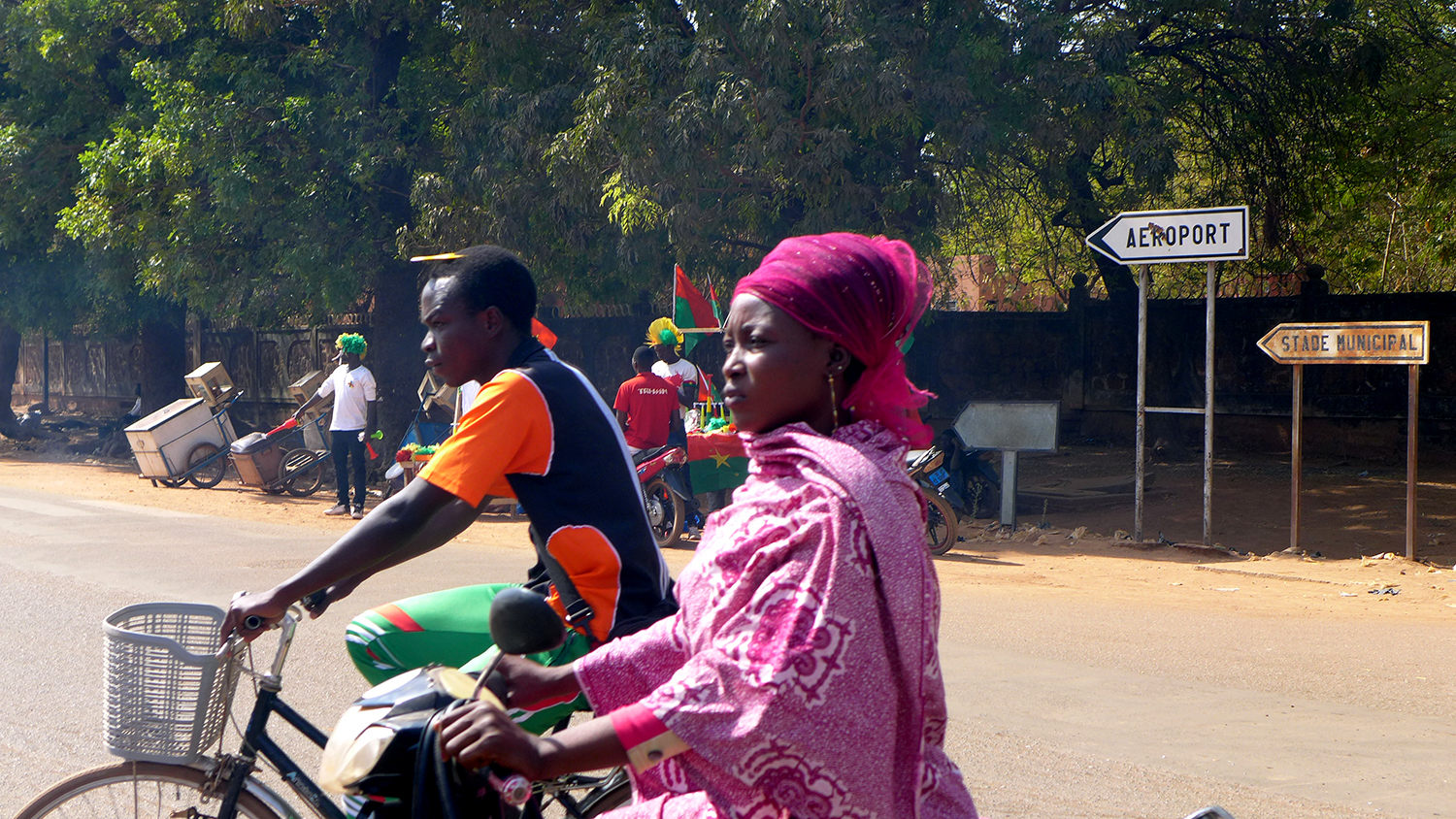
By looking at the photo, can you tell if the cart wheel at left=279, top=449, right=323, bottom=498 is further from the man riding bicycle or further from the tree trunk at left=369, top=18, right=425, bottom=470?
the man riding bicycle

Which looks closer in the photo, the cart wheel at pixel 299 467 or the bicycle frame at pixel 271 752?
the bicycle frame at pixel 271 752

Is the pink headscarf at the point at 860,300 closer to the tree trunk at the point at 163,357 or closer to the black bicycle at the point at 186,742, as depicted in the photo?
the black bicycle at the point at 186,742

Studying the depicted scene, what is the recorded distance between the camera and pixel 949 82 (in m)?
11.6

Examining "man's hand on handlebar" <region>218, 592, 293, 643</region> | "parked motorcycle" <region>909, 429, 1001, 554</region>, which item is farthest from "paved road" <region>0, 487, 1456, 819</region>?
"parked motorcycle" <region>909, 429, 1001, 554</region>

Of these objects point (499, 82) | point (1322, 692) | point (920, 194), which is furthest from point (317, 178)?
point (1322, 692)

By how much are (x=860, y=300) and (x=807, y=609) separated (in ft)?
1.49

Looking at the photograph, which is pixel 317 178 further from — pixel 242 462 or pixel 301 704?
pixel 301 704

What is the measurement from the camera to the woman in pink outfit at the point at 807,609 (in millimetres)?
1539

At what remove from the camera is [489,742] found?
5.34 feet

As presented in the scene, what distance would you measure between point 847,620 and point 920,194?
11.2 m

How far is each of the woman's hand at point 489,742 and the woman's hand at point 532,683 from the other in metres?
0.25

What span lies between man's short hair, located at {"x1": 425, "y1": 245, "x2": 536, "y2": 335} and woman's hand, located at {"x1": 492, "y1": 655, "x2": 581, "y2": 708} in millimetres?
1065

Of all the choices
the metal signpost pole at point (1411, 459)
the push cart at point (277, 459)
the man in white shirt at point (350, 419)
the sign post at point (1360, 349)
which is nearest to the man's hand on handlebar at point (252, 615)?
the sign post at point (1360, 349)

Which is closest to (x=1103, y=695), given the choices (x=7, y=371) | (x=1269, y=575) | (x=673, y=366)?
(x=1269, y=575)
